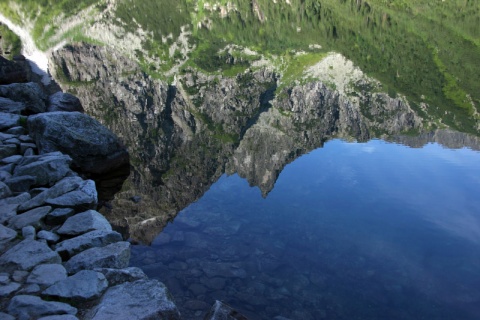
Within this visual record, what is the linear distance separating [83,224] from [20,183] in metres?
3.29

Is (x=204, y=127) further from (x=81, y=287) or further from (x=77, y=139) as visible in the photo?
(x=81, y=287)

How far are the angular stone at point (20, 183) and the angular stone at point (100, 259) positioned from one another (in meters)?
4.49

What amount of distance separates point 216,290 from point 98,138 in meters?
8.68

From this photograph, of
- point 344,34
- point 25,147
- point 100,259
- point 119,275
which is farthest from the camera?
point 344,34

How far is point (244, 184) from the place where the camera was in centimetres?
1791

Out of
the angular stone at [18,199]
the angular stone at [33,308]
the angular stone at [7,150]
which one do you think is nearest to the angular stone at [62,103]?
the angular stone at [7,150]

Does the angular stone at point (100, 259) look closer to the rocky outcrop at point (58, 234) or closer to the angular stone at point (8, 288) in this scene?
the rocky outcrop at point (58, 234)

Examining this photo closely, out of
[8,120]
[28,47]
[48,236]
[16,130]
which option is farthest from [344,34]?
[48,236]

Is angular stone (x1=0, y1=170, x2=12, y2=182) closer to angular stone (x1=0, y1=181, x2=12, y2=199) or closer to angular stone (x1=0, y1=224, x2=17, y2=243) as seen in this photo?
angular stone (x1=0, y1=181, x2=12, y2=199)

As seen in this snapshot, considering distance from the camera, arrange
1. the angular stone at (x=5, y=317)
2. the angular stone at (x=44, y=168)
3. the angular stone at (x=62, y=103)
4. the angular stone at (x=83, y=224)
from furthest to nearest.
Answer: the angular stone at (x=62, y=103) < the angular stone at (x=44, y=168) < the angular stone at (x=83, y=224) < the angular stone at (x=5, y=317)

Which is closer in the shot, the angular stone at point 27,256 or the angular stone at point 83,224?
the angular stone at point 27,256

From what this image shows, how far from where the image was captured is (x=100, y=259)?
27.8ft

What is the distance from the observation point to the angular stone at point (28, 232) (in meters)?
9.12

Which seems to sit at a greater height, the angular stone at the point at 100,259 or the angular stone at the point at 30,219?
the angular stone at the point at 30,219
